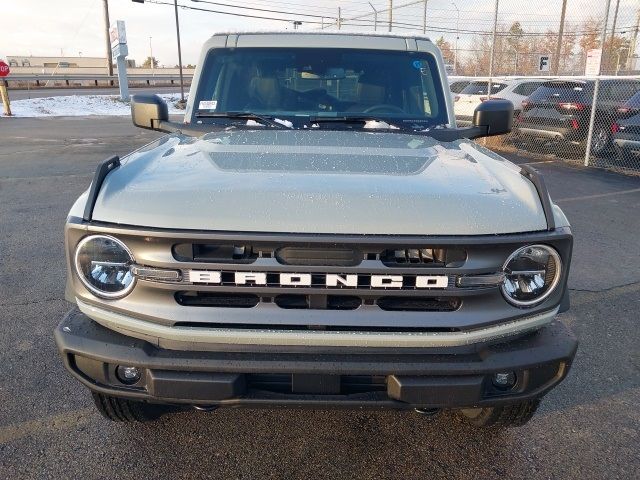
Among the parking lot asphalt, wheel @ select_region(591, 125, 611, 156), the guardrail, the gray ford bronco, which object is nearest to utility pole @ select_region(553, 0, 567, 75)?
wheel @ select_region(591, 125, 611, 156)

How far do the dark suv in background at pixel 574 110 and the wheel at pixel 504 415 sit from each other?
10.0 metres

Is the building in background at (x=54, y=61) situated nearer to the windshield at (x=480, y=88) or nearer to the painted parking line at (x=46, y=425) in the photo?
the windshield at (x=480, y=88)

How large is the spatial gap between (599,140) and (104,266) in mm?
11610

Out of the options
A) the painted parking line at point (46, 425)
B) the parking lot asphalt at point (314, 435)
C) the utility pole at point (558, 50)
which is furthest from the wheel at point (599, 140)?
the painted parking line at point (46, 425)

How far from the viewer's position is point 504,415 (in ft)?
8.33

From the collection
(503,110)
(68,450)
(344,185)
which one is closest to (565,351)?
(344,185)

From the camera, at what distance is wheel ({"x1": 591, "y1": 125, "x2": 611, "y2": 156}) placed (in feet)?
36.5

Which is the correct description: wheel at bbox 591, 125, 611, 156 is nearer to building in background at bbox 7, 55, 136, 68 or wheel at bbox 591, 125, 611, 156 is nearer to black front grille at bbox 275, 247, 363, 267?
black front grille at bbox 275, 247, 363, 267

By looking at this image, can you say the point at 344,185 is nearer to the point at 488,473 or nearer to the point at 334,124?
the point at 334,124

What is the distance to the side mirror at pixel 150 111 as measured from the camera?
3574mm

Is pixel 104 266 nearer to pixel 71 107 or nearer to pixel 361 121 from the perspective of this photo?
pixel 361 121

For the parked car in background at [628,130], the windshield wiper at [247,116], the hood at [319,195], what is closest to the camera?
the hood at [319,195]

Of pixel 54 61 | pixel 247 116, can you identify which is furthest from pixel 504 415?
pixel 54 61

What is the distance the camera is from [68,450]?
2533 millimetres
